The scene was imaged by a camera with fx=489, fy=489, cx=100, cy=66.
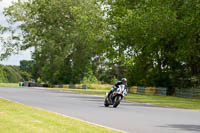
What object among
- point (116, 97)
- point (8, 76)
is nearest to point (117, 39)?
point (116, 97)

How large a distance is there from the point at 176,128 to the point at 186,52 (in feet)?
97.3

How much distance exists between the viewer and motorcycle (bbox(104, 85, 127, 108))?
24203 millimetres

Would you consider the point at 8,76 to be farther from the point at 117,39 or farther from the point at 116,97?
the point at 116,97

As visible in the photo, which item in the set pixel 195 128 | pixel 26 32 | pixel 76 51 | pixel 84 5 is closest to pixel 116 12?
pixel 84 5

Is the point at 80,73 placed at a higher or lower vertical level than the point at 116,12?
lower

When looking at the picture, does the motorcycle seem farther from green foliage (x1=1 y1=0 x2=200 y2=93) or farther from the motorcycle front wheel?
green foliage (x1=1 y1=0 x2=200 y2=93)

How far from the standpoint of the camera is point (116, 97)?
24609 mm

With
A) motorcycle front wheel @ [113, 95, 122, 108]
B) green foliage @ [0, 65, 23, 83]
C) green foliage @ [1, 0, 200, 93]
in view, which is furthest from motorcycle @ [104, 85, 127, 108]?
green foliage @ [0, 65, 23, 83]

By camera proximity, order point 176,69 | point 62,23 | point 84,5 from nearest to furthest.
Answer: point 176,69 → point 84,5 → point 62,23

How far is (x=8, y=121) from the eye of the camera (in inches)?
541

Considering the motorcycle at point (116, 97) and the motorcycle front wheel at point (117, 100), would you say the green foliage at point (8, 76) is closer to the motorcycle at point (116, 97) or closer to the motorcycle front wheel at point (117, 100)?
the motorcycle at point (116, 97)

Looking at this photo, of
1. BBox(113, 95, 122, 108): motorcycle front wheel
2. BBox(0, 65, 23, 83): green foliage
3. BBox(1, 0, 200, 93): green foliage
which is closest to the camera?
BBox(113, 95, 122, 108): motorcycle front wheel

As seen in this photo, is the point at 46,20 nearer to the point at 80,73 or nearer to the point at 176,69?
the point at 80,73

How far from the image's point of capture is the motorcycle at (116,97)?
79.4ft
